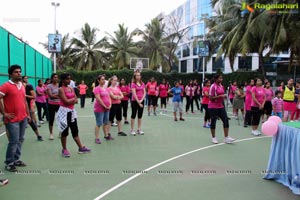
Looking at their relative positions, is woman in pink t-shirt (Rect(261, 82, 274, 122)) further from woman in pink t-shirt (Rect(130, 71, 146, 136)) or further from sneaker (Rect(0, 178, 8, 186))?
sneaker (Rect(0, 178, 8, 186))

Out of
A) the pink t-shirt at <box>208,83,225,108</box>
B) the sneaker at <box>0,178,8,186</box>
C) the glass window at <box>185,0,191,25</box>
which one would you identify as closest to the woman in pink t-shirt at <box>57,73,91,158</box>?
the sneaker at <box>0,178,8,186</box>

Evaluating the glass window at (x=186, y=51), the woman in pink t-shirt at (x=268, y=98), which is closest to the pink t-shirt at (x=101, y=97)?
the woman in pink t-shirt at (x=268, y=98)

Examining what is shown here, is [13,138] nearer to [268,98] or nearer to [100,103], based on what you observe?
[100,103]

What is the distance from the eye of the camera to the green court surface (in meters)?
4.52

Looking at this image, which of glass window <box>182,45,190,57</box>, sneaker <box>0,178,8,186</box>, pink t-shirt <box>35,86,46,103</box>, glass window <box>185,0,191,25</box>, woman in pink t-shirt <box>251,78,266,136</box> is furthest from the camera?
glass window <box>185,0,191,25</box>

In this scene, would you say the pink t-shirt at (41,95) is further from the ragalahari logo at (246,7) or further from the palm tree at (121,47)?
the palm tree at (121,47)

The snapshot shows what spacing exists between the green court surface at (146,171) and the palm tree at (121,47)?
31.9 m

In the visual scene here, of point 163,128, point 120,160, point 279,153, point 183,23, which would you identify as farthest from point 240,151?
point 183,23

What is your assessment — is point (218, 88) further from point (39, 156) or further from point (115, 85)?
point (39, 156)

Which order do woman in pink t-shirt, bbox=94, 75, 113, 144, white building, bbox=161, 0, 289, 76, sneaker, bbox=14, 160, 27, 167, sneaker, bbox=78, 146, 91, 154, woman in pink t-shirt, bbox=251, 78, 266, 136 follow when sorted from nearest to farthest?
1. sneaker, bbox=14, 160, 27, 167
2. sneaker, bbox=78, 146, 91, 154
3. woman in pink t-shirt, bbox=94, 75, 113, 144
4. woman in pink t-shirt, bbox=251, 78, 266, 136
5. white building, bbox=161, 0, 289, 76

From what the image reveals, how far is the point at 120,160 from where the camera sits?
20.9 feet

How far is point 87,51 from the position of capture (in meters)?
40.5

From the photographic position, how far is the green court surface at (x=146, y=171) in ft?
14.8

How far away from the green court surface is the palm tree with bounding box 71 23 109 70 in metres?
32.3
